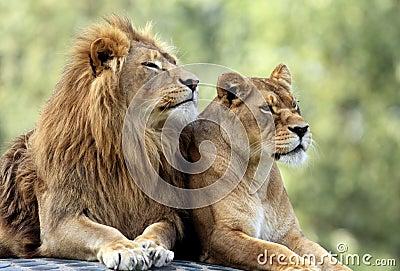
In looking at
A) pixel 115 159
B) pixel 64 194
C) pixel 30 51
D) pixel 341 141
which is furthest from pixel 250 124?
pixel 30 51

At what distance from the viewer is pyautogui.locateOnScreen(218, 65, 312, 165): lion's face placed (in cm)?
380

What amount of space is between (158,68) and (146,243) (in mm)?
921

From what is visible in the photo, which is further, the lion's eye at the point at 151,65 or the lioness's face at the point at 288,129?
the lion's eye at the point at 151,65

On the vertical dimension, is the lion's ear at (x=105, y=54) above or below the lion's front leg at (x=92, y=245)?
above

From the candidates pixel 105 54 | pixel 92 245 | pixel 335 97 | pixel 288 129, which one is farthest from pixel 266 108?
pixel 335 97

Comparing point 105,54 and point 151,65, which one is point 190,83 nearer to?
point 151,65

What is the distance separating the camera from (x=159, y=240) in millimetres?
3584

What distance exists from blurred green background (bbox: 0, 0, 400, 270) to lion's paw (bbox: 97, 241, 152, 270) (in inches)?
238

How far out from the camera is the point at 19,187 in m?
4.04

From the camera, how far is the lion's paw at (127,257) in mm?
3314

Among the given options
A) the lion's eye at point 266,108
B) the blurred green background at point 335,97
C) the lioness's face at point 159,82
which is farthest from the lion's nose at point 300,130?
the blurred green background at point 335,97

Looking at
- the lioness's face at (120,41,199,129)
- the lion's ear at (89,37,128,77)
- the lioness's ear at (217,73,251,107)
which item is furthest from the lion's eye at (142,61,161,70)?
the lioness's ear at (217,73,251,107)

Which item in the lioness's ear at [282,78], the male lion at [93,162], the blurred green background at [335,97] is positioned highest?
the blurred green background at [335,97]

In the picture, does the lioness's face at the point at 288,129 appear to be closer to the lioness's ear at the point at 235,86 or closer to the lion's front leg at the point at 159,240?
the lioness's ear at the point at 235,86
